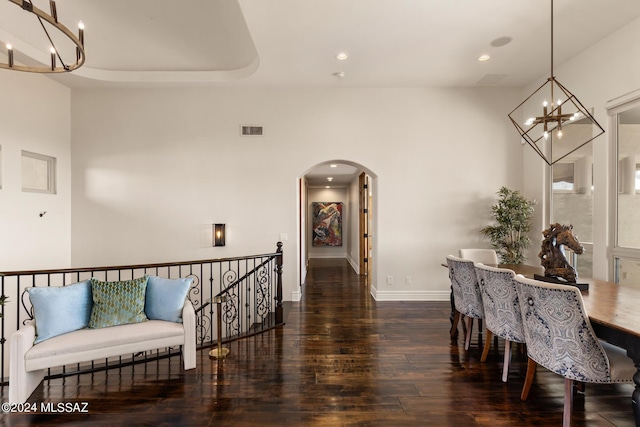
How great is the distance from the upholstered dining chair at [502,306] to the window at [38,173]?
6629 mm

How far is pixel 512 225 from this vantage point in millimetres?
4922

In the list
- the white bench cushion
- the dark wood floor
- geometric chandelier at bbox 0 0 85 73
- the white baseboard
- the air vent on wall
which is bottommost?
the dark wood floor

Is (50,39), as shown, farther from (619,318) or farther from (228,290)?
(619,318)

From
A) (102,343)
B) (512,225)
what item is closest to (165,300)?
(102,343)

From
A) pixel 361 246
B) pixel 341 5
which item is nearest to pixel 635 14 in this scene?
pixel 341 5

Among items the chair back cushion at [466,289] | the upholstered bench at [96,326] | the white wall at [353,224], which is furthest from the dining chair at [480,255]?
the white wall at [353,224]

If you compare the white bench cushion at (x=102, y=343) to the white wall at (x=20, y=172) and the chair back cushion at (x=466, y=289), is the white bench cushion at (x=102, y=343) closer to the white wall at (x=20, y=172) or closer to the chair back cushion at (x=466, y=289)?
the white wall at (x=20, y=172)

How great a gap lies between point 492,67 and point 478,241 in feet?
9.59

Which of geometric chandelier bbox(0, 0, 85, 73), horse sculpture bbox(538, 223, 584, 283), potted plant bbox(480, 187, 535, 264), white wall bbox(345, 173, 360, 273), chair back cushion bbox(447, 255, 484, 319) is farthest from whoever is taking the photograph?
white wall bbox(345, 173, 360, 273)

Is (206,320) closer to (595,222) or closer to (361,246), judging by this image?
Answer: (361,246)

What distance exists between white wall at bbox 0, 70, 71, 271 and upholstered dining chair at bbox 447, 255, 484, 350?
246 inches

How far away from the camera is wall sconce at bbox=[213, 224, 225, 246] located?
5402mm

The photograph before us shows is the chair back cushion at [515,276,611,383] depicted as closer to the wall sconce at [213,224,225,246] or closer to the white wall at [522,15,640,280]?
the white wall at [522,15,640,280]

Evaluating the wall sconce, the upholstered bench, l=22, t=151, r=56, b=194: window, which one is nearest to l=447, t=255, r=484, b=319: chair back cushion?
the upholstered bench
